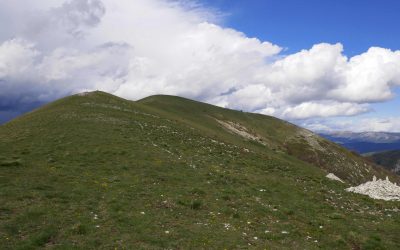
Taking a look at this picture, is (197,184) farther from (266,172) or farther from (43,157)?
(43,157)

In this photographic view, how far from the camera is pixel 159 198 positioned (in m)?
26.4

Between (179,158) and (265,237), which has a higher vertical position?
(179,158)

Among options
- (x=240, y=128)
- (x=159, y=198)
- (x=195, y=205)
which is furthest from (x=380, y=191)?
(x=240, y=128)

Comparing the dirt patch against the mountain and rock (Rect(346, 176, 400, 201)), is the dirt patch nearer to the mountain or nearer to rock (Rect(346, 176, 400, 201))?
the mountain

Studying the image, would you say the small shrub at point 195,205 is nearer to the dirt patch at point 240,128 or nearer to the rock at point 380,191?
the rock at point 380,191

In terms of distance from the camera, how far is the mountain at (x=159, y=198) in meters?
19.8

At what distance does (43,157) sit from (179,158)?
1464 cm

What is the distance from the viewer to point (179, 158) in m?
41.0

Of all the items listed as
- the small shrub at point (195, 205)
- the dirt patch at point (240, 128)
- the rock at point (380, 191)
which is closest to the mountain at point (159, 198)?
the small shrub at point (195, 205)

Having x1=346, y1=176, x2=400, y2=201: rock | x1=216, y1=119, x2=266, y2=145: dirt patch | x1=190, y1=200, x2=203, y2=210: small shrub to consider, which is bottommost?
x1=190, y1=200, x2=203, y2=210: small shrub

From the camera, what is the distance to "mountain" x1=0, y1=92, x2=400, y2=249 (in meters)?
19.8

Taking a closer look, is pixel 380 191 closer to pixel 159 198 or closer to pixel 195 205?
pixel 195 205

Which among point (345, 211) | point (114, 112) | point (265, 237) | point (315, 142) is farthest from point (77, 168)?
point (315, 142)

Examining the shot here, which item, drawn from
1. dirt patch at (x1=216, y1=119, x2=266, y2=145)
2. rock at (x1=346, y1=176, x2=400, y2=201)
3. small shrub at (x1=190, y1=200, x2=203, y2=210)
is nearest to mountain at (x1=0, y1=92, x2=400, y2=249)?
small shrub at (x1=190, y1=200, x2=203, y2=210)
